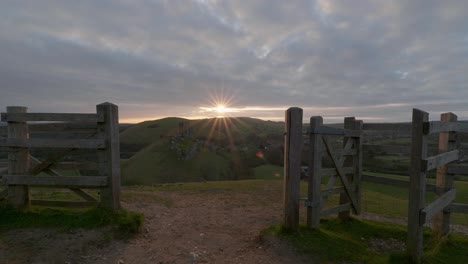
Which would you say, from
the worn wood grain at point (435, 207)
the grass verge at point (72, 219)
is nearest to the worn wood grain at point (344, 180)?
the worn wood grain at point (435, 207)

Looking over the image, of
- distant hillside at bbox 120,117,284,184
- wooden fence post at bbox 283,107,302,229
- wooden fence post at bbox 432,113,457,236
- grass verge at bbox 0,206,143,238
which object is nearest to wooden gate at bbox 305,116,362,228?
wooden fence post at bbox 283,107,302,229

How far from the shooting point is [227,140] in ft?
233

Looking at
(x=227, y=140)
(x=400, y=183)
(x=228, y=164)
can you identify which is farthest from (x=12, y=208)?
(x=227, y=140)

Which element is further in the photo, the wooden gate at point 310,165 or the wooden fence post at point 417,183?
the wooden gate at point 310,165

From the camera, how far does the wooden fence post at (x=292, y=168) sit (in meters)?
6.41

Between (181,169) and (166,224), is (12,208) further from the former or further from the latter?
(181,169)

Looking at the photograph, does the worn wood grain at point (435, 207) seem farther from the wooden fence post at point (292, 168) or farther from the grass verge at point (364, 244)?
the wooden fence post at point (292, 168)

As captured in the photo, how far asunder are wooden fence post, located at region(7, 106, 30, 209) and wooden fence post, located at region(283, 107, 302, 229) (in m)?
6.74

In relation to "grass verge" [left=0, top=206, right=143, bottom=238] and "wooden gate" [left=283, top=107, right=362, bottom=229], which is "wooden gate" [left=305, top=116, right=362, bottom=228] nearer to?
"wooden gate" [left=283, top=107, right=362, bottom=229]

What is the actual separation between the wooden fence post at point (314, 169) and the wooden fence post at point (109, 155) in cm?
495

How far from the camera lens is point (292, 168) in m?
6.47

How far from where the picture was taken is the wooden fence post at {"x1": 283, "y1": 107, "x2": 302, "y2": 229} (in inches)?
252

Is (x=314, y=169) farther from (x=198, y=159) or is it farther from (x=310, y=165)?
(x=198, y=159)

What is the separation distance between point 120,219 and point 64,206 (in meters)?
1.92
